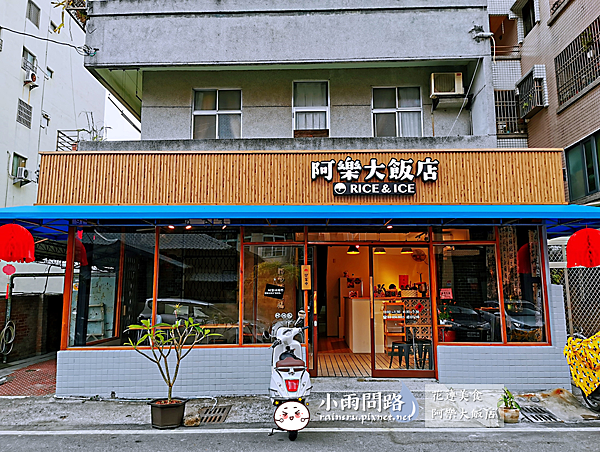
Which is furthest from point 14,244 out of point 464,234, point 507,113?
point 507,113

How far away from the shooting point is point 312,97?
34.9 ft

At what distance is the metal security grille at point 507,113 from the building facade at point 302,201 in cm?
717

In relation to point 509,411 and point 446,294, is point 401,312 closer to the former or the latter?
point 446,294

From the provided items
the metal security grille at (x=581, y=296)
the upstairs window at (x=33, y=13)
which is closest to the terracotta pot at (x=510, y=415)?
the metal security grille at (x=581, y=296)

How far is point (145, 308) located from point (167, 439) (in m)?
3.11

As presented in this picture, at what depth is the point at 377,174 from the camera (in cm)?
888

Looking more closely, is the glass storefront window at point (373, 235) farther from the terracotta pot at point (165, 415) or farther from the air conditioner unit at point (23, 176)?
the air conditioner unit at point (23, 176)

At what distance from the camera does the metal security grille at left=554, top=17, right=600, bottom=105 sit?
11.8m

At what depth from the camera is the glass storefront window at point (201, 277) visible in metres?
8.44

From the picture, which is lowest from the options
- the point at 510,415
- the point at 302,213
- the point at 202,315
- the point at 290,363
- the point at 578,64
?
the point at 510,415

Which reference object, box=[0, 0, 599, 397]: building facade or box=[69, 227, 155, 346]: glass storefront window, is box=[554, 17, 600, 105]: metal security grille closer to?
box=[0, 0, 599, 397]: building facade

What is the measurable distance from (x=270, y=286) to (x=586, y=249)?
5.66 meters

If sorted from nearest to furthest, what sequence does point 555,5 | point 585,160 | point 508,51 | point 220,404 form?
point 220,404 → point 585,160 → point 555,5 → point 508,51

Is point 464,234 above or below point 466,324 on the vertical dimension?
above
